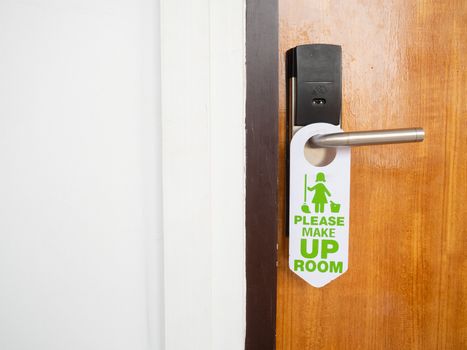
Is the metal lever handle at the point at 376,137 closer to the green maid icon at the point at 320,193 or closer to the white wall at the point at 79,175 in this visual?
the green maid icon at the point at 320,193

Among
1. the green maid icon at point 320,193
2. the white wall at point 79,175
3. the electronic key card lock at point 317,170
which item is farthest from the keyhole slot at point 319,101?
the white wall at point 79,175

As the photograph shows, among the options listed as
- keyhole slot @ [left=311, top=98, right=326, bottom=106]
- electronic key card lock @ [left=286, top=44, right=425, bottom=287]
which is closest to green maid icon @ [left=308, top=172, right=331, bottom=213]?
electronic key card lock @ [left=286, top=44, right=425, bottom=287]

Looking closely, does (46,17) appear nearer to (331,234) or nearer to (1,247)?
(1,247)

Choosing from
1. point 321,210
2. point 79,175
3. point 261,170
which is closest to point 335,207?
point 321,210

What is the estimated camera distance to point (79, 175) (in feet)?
1.18

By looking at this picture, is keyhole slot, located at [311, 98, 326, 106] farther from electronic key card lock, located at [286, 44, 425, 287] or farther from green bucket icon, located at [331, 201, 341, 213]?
green bucket icon, located at [331, 201, 341, 213]

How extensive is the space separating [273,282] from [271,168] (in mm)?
164

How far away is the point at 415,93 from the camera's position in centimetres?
47

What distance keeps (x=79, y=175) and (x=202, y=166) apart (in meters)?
0.16

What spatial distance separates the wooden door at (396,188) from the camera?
46 cm

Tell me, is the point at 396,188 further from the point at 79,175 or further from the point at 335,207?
the point at 79,175

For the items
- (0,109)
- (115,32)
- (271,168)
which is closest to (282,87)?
(271,168)

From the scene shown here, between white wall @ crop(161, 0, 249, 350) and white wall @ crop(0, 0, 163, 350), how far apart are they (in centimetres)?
3

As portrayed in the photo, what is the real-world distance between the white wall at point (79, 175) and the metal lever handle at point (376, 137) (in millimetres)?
252
